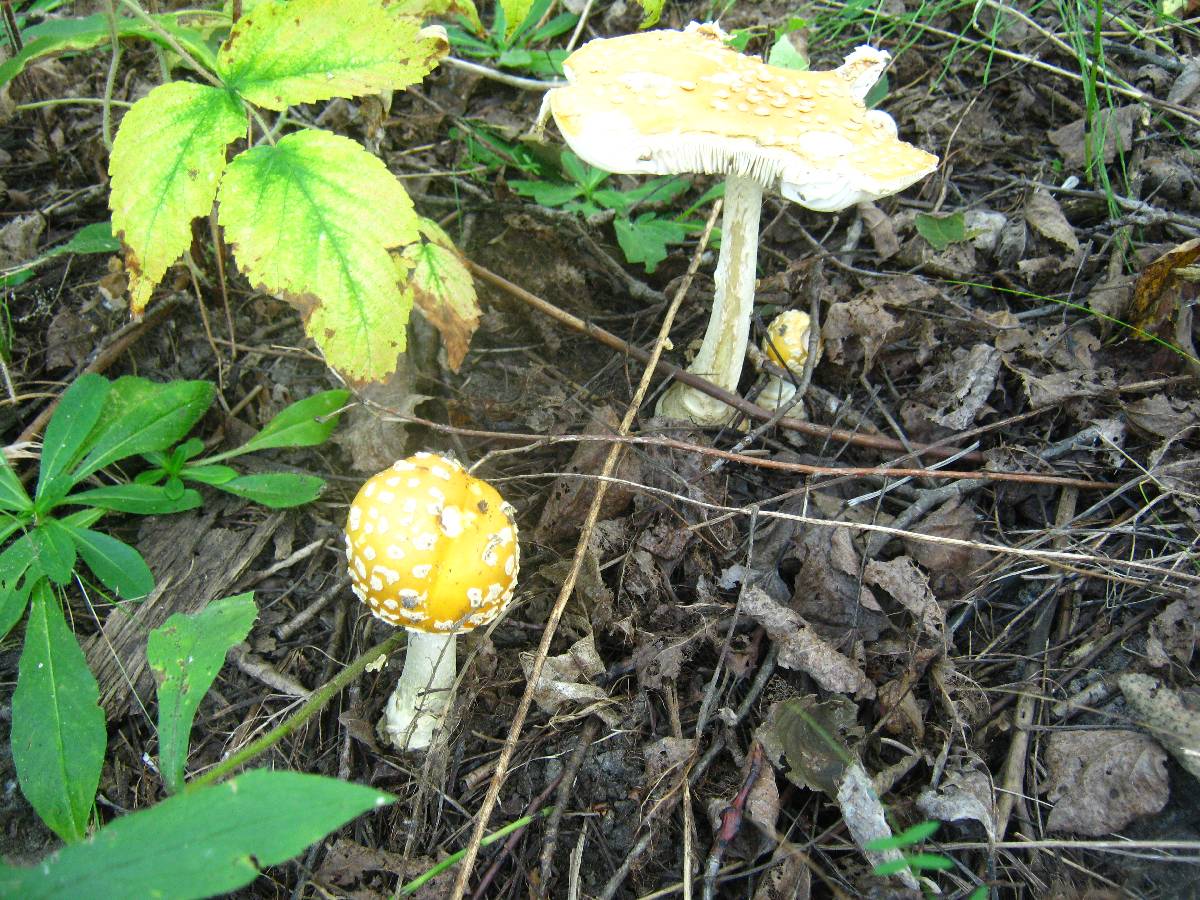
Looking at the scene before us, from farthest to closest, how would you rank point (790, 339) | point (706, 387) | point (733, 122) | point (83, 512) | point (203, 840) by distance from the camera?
point (790, 339)
point (706, 387)
point (83, 512)
point (733, 122)
point (203, 840)

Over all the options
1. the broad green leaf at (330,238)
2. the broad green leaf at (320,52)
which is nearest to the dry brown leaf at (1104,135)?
the broad green leaf at (320,52)

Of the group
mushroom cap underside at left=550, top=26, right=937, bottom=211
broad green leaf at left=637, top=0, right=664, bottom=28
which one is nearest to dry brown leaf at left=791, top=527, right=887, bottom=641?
mushroom cap underside at left=550, top=26, right=937, bottom=211

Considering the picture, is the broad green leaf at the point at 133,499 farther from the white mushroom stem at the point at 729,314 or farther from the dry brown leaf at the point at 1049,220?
the dry brown leaf at the point at 1049,220

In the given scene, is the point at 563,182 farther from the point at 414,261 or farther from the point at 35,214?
the point at 35,214

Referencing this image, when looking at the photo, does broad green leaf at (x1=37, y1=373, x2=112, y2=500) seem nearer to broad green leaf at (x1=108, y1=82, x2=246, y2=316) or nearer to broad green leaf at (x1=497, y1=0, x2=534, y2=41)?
broad green leaf at (x1=108, y1=82, x2=246, y2=316)

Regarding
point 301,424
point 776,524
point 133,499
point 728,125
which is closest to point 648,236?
point 728,125

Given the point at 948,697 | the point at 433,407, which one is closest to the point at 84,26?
the point at 433,407

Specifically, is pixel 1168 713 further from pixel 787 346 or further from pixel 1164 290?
pixel 787 346
